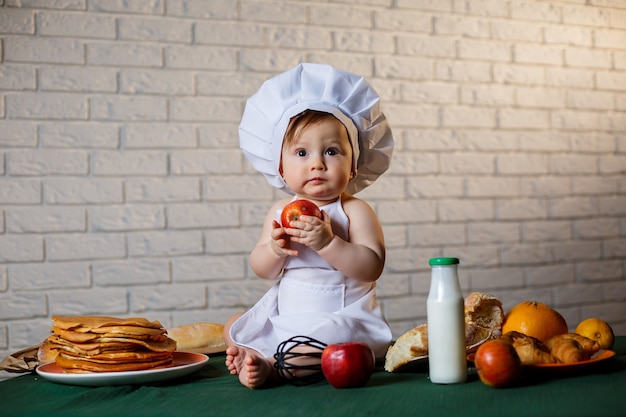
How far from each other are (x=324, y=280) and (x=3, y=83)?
5.12 ft

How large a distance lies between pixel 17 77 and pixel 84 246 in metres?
0.63

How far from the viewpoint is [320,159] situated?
147 cm

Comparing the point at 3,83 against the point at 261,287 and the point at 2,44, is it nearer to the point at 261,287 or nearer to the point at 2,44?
the point at 2,44

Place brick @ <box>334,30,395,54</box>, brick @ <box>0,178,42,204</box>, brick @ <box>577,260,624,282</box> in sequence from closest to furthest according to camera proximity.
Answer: brick @ <box>0,178,42,204</box> → brick @ <box>334,30,395,54</box> → brick @ <box>577,260,624,282</box>

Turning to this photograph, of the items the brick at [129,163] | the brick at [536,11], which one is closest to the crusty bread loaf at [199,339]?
the brick at [129,163]

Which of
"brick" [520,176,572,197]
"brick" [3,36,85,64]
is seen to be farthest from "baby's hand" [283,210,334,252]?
"brick" [520,176,572,197]

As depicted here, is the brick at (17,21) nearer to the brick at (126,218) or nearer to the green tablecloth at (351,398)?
the brick at (126,218)

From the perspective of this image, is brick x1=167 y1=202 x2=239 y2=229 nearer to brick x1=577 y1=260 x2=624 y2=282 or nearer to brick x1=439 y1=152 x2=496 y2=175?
brick x1=439 y1=152 x2=496 y2=175

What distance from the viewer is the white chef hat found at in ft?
5.05

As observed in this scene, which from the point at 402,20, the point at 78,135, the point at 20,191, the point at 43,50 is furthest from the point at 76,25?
the point at 402,20

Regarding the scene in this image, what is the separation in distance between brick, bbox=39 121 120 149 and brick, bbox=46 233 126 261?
0.32 metres

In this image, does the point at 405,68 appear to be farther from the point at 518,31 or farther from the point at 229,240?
the point at 229,240

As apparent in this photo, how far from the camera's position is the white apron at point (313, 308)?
141cm

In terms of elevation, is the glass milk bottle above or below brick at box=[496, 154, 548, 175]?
below
